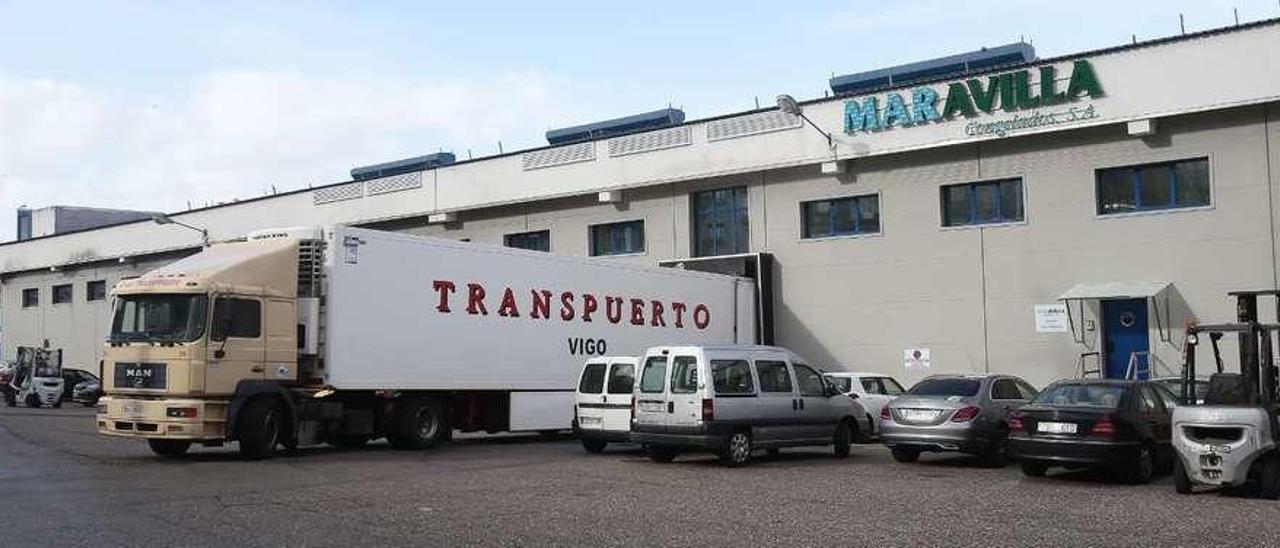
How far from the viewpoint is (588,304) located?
2302cm

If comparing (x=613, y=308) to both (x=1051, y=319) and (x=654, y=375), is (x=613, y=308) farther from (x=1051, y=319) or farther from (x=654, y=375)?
(x=1051, y=319)

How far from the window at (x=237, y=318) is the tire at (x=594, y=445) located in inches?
213

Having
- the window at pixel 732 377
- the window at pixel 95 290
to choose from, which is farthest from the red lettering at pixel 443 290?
the window at pixel 95 290

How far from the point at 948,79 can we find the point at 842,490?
14.5 m

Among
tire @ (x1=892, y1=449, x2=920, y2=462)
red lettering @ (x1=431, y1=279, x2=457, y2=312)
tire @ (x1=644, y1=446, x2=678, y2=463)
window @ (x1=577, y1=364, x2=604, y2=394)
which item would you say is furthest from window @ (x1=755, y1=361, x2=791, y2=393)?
red lettering @ (x1=431, y1=279, x2=457, y2=312)

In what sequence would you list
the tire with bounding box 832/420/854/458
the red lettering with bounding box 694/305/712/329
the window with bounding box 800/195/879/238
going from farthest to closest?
the window with bounding box 800/195/879/238 → the red lettering with bounding box 694/305/712/329 → the tire with bounding box 832/420/854/458

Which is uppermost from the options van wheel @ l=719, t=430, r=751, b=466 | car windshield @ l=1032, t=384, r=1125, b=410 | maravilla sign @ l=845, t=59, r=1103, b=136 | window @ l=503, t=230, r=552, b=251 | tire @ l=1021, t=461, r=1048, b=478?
maravilla sign @ l=845, t=59, r=1103, b=136

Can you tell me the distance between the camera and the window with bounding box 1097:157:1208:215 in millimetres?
23000

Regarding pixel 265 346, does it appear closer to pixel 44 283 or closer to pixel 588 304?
pixel 588 304

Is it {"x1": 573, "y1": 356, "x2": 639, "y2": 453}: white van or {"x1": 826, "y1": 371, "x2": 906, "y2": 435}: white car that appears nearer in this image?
{"x1": 573, "y1": 356, "x2": 639, "y2": 453}: white van

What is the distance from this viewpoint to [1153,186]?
926 inches

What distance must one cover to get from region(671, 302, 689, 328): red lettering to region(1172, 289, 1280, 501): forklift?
12952mm

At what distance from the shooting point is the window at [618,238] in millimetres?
31328

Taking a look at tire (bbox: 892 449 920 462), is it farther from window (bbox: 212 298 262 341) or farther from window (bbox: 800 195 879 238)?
window (bbox: 800 195 879 238)
